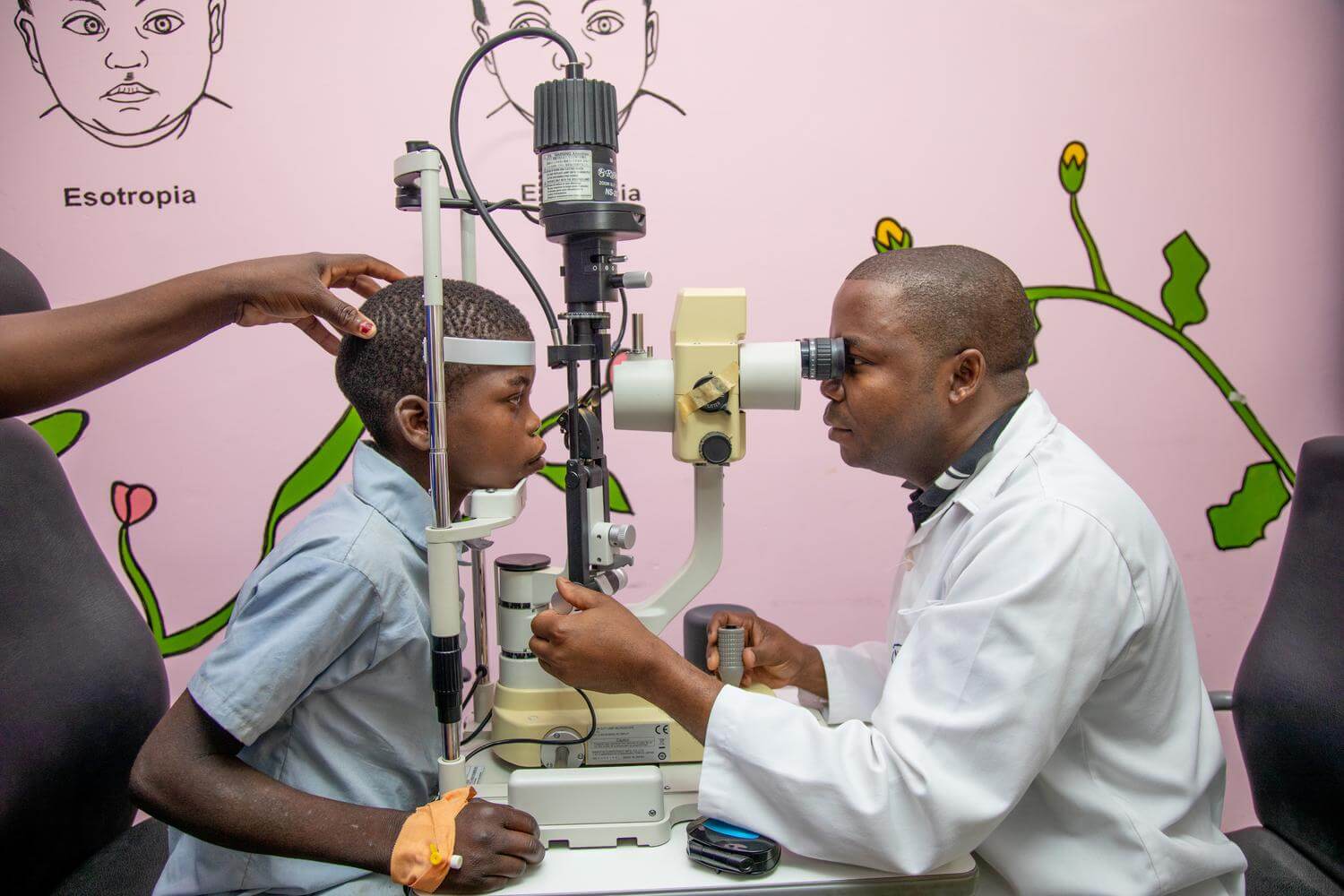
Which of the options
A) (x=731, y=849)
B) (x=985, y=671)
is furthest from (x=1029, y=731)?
(x=731, y=849)

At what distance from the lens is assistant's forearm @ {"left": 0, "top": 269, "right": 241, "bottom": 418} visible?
0.93m

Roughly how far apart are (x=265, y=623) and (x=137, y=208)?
50.2 inches

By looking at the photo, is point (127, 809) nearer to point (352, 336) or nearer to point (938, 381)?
point (352, 336)

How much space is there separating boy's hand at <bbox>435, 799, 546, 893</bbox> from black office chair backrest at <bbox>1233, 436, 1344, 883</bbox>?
3.79ft

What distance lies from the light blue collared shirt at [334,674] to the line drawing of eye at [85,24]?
1305 millimetres

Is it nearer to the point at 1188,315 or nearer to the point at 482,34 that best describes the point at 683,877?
the point at 482,34

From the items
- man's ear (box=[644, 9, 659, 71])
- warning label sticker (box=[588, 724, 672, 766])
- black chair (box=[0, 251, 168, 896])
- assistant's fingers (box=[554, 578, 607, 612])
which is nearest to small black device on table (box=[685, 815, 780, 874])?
warning label sticker (box=[588, 724, 672, 766])

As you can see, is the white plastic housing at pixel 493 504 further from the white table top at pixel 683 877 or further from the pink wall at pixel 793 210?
the pink wall at pixel 793 210

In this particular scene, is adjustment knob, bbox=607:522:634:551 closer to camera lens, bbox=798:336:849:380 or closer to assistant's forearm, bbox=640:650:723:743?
assistant's forearm, bbox=640:650:723:743

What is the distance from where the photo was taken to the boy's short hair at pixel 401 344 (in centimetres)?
106

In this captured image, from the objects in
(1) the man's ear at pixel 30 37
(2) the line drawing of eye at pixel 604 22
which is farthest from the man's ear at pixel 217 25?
(2) the line drawing of eye at pixel 604 22

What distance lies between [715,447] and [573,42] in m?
1.12

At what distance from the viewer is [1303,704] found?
52.2 inches

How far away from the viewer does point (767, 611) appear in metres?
1.97
